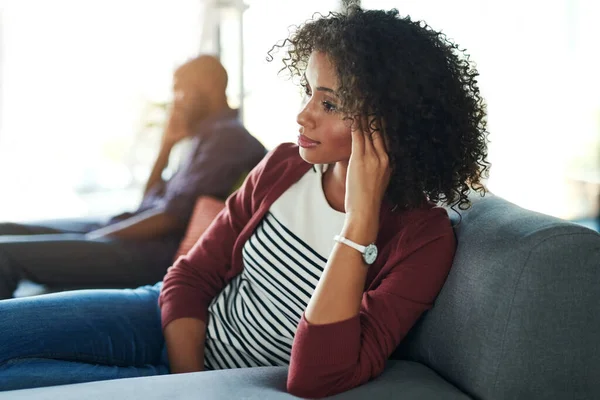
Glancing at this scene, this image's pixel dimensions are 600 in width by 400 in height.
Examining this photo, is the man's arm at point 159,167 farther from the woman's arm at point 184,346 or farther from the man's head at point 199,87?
the woman's arm at point 184,346

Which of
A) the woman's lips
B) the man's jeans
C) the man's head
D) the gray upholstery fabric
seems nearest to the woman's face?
the woman's lips

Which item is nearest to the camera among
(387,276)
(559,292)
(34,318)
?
(559,292)

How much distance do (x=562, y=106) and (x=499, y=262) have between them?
3338 millimetres

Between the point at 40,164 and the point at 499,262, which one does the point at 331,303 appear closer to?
the point at 499,262

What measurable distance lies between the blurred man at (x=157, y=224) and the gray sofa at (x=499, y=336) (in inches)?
37.4

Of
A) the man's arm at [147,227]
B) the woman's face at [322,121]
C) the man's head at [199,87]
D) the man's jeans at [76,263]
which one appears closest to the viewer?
the woman's face at [322,121]

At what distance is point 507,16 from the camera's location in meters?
4.00

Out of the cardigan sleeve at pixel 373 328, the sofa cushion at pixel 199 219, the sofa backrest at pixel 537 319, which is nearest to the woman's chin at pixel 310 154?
the cardigan sleeve at pixel 373 328

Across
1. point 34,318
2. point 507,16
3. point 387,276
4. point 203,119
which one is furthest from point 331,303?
point 507,16

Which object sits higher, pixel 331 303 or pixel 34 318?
pixel 331 303

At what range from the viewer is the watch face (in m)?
1.20

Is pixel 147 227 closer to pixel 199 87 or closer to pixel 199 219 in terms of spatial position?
pixel 199 219

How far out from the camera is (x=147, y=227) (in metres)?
2.29

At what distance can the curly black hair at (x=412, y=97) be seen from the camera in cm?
121
